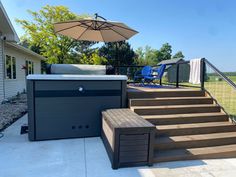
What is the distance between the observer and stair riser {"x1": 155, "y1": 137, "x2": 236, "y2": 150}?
3.14 m

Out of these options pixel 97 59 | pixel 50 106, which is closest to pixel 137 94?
pixel 50 106

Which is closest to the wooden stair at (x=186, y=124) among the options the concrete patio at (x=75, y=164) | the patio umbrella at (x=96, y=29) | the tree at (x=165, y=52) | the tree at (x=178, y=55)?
the concrete patio at (x=75, y=164)

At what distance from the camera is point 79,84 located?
378 centimetres

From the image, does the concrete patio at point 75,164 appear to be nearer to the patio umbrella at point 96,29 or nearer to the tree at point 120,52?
the patio umbrella at point 96,29

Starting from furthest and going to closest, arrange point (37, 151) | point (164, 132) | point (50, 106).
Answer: point (50, 106) < point (164, 132) < point (37, 151)

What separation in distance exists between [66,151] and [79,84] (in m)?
1.31

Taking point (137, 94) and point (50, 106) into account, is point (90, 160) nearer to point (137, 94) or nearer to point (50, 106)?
point (50, 106)

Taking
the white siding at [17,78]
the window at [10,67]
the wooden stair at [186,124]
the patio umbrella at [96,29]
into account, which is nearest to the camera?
the wooden stair at [186,124]

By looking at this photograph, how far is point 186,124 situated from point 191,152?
2.33 ft

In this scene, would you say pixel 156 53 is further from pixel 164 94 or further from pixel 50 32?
pixel 164 94

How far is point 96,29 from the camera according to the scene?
5574mm

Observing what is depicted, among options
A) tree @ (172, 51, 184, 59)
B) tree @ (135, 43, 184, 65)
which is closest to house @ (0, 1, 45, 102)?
tree @ (135, 43, 184, 65)

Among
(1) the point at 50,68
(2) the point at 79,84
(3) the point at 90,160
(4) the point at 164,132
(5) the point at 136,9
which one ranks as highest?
(5) the point at 136,9

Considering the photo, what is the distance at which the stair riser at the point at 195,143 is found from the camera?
3.14 meters
